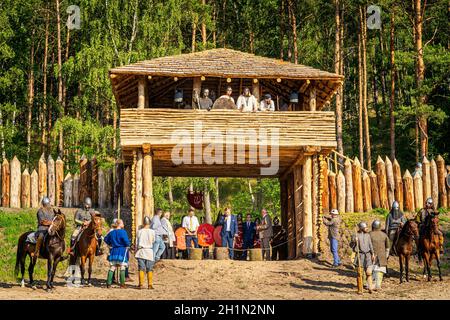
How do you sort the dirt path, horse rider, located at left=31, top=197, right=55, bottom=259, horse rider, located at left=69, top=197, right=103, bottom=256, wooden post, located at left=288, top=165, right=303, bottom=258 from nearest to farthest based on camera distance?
the dirt path → horse rider, located at left=31, top=197, right=55, bottom=259 → horse rider, located at left=69, top=197, right=103, bottom=256 → wooden post, located at left=288, top=165, right=303, bottom=258

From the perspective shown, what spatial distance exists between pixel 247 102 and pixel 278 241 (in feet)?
15.2

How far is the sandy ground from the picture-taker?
21.8 metres

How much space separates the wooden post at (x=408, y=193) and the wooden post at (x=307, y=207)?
17.6 feet

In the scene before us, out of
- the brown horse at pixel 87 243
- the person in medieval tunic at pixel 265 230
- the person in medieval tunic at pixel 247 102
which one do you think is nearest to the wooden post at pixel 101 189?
the person in medieval tunic at pixel 265 230

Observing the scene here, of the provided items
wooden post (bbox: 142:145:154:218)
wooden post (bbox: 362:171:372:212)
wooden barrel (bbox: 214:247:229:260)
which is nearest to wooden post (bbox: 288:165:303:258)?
wooden barrel (bbox: 214:247:229:260)

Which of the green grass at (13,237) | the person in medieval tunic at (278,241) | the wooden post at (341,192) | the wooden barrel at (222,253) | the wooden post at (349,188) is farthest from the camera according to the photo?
the wooden post at (349,188)

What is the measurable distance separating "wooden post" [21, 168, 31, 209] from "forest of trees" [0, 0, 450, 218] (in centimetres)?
578

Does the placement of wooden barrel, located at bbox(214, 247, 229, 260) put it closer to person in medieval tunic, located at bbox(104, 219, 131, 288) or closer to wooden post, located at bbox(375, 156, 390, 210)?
person in medieval tunic, located at bbox(104, 219, 131, 288)

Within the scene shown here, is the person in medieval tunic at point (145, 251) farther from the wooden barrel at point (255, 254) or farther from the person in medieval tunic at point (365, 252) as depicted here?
the wooden barrel at point (255, 254)

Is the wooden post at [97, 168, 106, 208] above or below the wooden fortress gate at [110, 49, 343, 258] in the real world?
below

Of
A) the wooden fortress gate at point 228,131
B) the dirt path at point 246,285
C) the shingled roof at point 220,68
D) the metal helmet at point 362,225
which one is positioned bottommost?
the dirt path at point 246,285

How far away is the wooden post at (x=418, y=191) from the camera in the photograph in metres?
32.9

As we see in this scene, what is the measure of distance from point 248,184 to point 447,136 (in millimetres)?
10610

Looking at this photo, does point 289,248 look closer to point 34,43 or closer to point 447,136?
point 447,136
